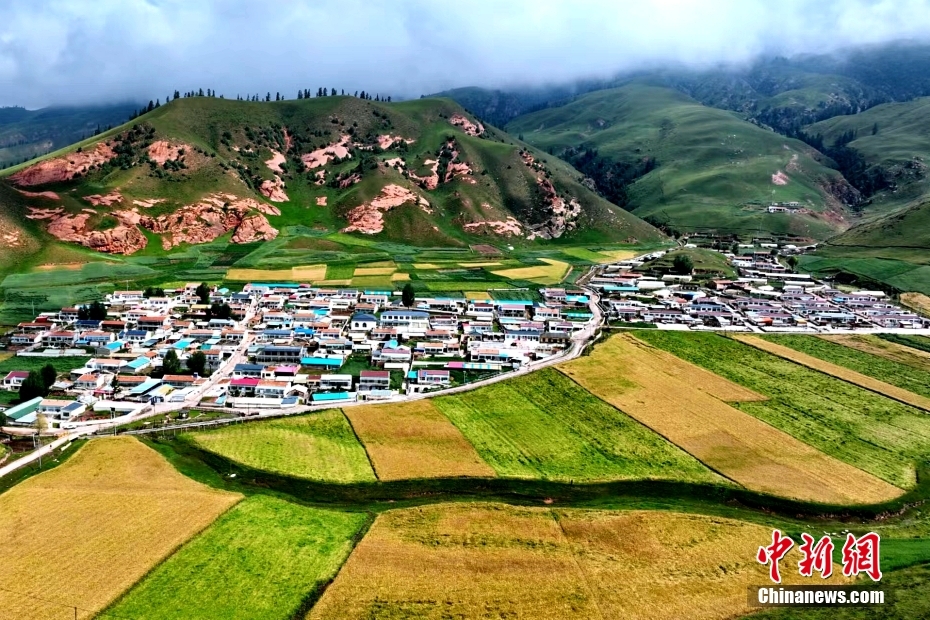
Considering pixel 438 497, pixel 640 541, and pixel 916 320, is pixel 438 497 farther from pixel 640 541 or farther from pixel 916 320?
pixel 916 320

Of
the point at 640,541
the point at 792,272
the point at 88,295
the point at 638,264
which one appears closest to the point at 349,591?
the point at 640,541

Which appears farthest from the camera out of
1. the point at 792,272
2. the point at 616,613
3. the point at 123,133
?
the point at 123,133

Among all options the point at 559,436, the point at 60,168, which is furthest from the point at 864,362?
the point at 60,168

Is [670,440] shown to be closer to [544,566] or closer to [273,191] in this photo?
[544,566]

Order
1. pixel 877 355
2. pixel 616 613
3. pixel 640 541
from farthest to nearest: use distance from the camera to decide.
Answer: pixel 877 355 → pixel 640 541 → pixel 616 613

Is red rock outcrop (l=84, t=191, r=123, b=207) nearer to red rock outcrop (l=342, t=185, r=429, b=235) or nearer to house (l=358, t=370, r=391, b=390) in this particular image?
red rock outcrop (l=342, t=185, r=429, b=235)

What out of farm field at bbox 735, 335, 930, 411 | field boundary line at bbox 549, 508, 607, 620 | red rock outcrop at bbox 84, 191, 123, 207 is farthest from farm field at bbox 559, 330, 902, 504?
red rock outcrop at bbox 84, 191, 123, 207

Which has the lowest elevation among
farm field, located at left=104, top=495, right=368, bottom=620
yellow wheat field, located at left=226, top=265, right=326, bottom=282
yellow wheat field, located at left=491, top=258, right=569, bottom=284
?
farm field, located at left=104, top=495, right=368, bottom=620
